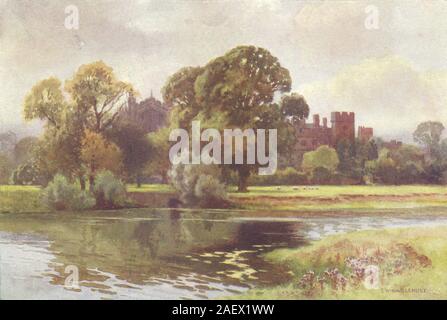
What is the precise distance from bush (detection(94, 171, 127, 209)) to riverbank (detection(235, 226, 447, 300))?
246cm

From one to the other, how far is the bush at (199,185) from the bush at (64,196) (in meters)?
1.40

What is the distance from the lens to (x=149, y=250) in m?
8.43

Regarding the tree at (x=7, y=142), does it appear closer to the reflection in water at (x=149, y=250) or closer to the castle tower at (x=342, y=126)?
the reflection in water at (x=149, y=250)

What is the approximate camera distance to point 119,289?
8211mm

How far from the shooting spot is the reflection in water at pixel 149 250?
322 inches

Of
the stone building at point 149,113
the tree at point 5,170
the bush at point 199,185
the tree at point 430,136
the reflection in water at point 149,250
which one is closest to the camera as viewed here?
the reflection in water at point 149,250

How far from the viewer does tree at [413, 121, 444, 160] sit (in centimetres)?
836

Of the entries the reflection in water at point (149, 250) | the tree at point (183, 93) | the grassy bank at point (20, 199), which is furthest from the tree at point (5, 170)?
the tree at point (183, 93)

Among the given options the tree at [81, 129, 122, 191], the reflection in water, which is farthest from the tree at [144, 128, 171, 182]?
the reflection in water

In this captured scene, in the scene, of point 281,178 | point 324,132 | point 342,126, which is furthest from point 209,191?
point 342,126

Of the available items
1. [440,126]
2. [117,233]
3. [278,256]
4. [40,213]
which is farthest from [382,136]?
[40,213]

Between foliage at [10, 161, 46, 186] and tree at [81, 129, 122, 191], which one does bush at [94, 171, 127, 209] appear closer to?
tree at [81, 129, 122, 191]
